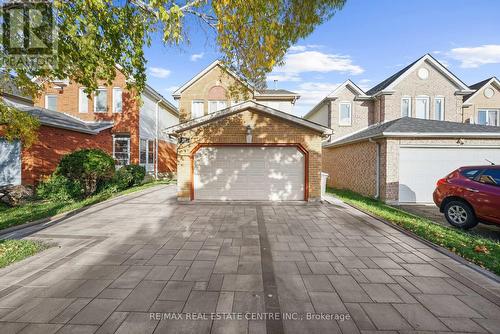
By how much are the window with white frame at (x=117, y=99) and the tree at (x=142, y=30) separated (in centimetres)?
1122

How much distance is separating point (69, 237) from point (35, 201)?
693 cm

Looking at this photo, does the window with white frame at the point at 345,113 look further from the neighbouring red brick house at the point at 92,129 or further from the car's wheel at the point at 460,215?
the neighbouring red brick house at the point at 92,129

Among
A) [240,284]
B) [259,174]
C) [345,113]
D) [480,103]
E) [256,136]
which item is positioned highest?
[480,103]

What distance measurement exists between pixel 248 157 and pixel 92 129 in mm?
11071

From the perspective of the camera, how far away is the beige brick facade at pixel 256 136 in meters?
9.78

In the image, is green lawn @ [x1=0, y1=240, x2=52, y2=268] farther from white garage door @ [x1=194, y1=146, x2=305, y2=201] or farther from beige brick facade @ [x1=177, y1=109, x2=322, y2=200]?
white garage door @ [x1=194, y1=146, x2=305, y2=201]

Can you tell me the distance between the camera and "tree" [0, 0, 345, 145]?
4941mm

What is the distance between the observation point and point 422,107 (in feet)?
57.9

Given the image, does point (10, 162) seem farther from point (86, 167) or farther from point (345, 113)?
point (345, 113)

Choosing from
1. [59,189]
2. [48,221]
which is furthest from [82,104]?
[48,221]

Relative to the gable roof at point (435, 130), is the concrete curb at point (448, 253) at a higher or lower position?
lower

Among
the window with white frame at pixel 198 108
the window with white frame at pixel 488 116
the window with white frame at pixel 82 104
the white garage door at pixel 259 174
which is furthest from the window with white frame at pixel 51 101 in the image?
the window with white frame at pixel 488 116

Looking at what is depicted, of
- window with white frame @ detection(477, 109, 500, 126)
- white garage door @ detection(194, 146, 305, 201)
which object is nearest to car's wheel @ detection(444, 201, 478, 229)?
white garage door @ detection(194, 146, 305, 201)

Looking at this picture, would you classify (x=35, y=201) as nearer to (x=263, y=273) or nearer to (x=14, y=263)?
(x=14, y=263)
